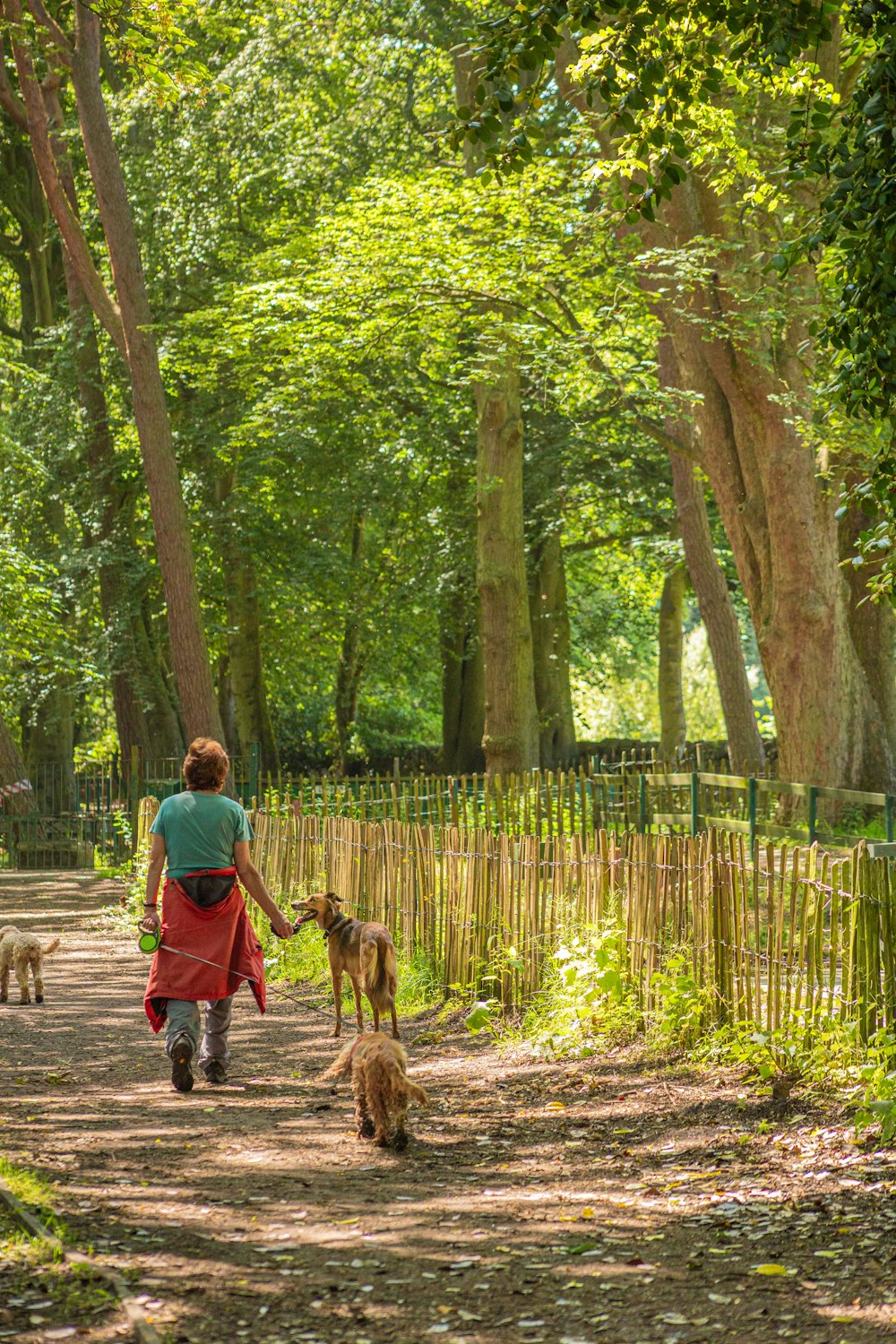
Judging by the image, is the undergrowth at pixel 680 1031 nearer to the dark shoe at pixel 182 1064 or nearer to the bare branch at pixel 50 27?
the dark shoe at pixel 182 1064

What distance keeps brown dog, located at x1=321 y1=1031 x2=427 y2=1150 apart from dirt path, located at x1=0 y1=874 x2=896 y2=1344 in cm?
12

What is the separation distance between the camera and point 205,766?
712 cm

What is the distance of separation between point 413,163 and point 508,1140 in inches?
759

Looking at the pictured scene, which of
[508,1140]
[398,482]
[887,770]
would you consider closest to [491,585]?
[887,770]

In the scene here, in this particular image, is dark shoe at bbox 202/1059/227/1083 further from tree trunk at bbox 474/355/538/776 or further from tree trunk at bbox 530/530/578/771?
tree trunk at bbox 530/530/578/771

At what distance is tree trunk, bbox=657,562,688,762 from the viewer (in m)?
28.9

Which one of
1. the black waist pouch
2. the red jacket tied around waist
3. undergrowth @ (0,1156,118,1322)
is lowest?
undergrowth @ (0,1156,118,1322)

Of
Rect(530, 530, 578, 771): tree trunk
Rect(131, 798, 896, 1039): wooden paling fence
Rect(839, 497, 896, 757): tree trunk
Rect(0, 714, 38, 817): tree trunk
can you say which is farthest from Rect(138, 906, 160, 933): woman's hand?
Rect(530, 530, 578, 771): tree trunk

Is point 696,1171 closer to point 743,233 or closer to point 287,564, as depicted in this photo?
point 743,233

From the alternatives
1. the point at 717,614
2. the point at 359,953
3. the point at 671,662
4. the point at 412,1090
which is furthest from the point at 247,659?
the point at 412,1090

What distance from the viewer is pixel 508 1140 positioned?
19.7 feet

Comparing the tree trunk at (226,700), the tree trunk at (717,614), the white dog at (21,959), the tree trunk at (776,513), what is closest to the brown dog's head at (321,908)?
the white dog at (21,959)

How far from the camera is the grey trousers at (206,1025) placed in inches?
273

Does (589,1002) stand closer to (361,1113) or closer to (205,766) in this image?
(361,1113)
